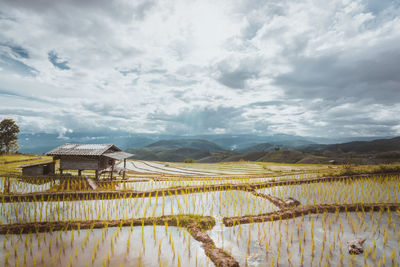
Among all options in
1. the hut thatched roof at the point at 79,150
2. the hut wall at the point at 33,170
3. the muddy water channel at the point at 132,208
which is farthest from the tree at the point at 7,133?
the muddy water channel at the point at 132,208

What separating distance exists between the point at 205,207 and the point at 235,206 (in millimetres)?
1494

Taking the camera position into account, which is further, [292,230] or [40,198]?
[40,198]

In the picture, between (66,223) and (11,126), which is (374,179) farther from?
(11,126)

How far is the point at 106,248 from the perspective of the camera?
18.3ft

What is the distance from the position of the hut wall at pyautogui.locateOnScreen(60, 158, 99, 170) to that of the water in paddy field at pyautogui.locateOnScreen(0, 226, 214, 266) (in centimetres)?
999

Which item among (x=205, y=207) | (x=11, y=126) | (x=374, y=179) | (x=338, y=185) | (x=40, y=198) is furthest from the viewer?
(x=11, y=126)

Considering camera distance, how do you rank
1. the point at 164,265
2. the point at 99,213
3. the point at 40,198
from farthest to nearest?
the point at 40,198 → the point at 99,213 → the point at 164,265

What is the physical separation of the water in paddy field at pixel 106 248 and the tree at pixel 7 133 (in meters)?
42.8

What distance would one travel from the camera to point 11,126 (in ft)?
120

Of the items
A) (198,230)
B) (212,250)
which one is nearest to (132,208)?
(198,230)

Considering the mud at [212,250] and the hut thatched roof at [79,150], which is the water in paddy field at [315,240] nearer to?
the mud at [212,250]

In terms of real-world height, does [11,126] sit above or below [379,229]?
above

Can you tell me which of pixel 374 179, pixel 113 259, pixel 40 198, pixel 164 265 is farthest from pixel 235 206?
pixel 374 179

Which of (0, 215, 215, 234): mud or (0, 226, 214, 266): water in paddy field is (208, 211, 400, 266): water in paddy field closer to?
(0, 215, 215, 234): mud
